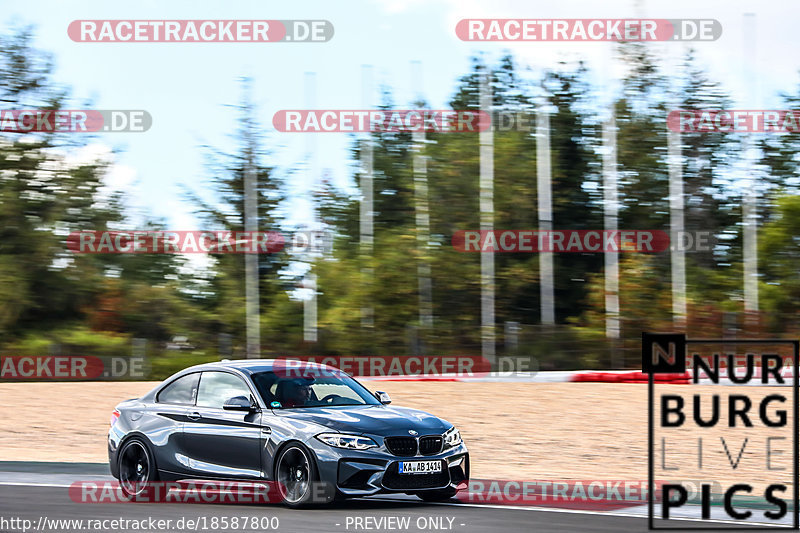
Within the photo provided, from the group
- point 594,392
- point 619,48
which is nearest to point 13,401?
point 594,392

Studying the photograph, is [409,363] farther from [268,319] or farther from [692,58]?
[692,58]

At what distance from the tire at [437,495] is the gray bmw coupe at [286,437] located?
2cm

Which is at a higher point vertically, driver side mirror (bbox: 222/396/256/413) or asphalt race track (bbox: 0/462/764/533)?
driver side mirror (bbox: 222/396/256/413)

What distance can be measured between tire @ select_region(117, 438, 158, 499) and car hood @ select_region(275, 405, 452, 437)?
5.87 ft

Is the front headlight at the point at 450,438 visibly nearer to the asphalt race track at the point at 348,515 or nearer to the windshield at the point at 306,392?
the asphalt race track at the point at 348,515

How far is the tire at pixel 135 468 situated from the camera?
12.3m

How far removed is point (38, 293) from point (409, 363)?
1648 centimetres

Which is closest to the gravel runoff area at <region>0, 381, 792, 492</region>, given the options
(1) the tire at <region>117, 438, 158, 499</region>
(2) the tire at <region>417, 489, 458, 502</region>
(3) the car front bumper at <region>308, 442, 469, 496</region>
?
(2) the tire at <region>417, 489, 458, 502</region>

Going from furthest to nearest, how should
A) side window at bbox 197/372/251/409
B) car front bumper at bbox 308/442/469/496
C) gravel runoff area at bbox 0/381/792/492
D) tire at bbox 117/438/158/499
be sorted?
gravel runoff area at bbox 0/381/792/492
tire at bbox 117/438/158/499
side window at bbox 197/372/251/409
car front bumper at bbox 308/442/469/496

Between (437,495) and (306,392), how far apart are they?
1705mm

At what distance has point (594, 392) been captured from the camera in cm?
2345

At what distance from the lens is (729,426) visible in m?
12.1

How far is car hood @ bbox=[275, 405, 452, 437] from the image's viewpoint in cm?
1104

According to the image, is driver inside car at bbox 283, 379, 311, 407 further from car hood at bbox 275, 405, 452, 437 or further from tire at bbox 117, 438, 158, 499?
Answer: tire at bbox 117, 438, 158, 499
